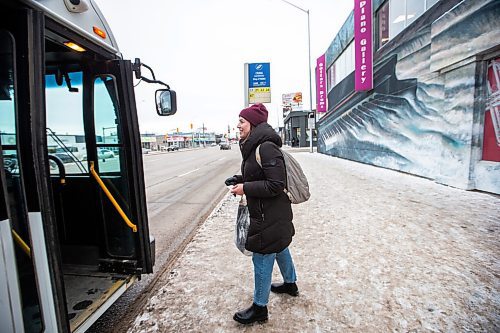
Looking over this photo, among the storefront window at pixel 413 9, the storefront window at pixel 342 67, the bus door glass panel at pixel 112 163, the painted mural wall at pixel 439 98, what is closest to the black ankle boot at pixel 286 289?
the bus door glass panel at pixel 112 163

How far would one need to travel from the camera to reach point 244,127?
7.62 ft

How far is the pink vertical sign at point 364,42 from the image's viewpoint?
41.1 ft

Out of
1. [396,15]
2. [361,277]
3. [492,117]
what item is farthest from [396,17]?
[361,277]

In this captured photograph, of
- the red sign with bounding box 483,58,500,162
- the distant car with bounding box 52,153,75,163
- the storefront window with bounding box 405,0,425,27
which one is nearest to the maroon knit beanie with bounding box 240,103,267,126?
the distant car with bounding box 52,153,75,163

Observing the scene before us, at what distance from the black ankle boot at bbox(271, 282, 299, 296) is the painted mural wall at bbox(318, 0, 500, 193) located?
6.43 m

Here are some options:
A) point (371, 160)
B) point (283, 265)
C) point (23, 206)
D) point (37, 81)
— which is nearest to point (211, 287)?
point (283, 265)

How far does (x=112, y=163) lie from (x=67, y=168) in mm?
632

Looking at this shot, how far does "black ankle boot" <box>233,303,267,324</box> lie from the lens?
238 cm

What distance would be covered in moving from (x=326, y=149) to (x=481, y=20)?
17465 mm

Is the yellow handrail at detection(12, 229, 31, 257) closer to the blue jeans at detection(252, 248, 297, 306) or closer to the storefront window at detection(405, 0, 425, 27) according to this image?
the blue jeans at detection(252, 248, 297, 306)

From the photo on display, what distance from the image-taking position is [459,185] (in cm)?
719

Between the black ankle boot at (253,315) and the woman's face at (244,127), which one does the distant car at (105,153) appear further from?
the black ankle boot at (253,315)

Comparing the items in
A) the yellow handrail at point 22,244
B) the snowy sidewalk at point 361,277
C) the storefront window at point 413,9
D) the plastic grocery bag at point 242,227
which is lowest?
the snowy sidewalk at point 361,277

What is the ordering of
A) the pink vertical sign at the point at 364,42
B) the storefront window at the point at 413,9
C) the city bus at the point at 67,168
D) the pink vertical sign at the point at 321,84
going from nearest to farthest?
the city bus at the point at 67,168
the storefront window at the point at 413,9
the pink vertical sign at the point at 364,42
the pink vertical sign at the point at 321,84
